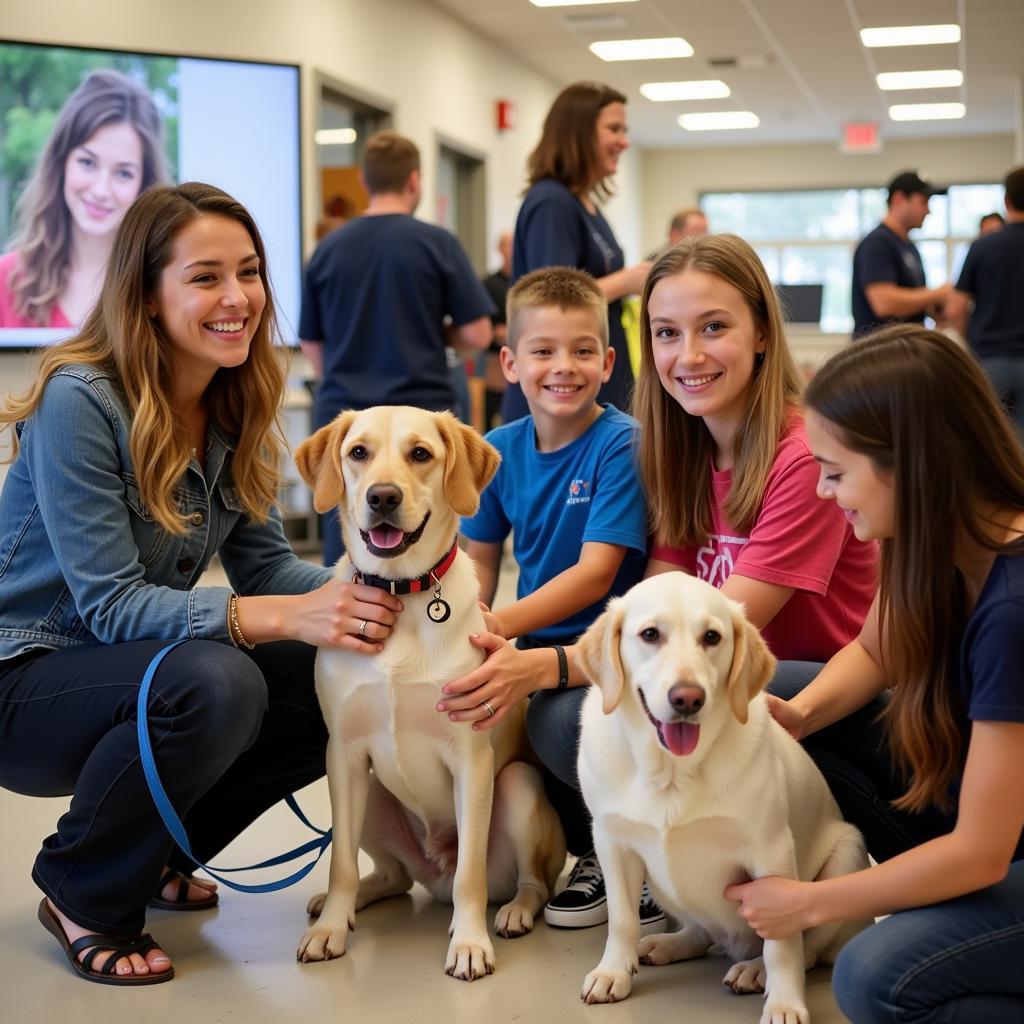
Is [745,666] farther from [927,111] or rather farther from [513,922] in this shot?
[927,111]

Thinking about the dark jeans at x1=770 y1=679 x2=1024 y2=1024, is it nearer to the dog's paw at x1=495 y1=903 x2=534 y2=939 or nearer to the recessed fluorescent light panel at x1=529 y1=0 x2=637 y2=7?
the dog's paw at x1=495 y1=903 x2=534 y2=939

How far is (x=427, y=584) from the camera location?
219 centimetres

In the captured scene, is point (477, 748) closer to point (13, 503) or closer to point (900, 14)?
point (13, 503)

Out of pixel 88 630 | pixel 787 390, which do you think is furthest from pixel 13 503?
pixel 787 390

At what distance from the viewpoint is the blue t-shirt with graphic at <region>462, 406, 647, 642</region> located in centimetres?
249

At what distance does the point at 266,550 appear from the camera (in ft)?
8.44

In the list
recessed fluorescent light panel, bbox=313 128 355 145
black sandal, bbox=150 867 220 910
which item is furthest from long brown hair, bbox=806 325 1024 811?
recessed fluorescent light panel, bbox=313 128 355 145

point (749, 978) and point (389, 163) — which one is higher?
point (389, 163)

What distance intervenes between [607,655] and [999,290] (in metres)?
4.90

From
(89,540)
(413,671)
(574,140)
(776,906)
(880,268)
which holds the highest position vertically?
(574,140)

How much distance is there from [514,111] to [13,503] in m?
9.11

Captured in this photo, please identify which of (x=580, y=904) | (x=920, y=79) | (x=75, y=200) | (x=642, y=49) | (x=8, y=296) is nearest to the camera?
(x=580, y=904)

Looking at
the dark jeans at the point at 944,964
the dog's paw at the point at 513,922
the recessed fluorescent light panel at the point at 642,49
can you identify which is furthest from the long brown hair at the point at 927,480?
the recessed fluorescent light panel at the point at 642,49

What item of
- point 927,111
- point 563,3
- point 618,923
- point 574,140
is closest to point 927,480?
point 618,923
